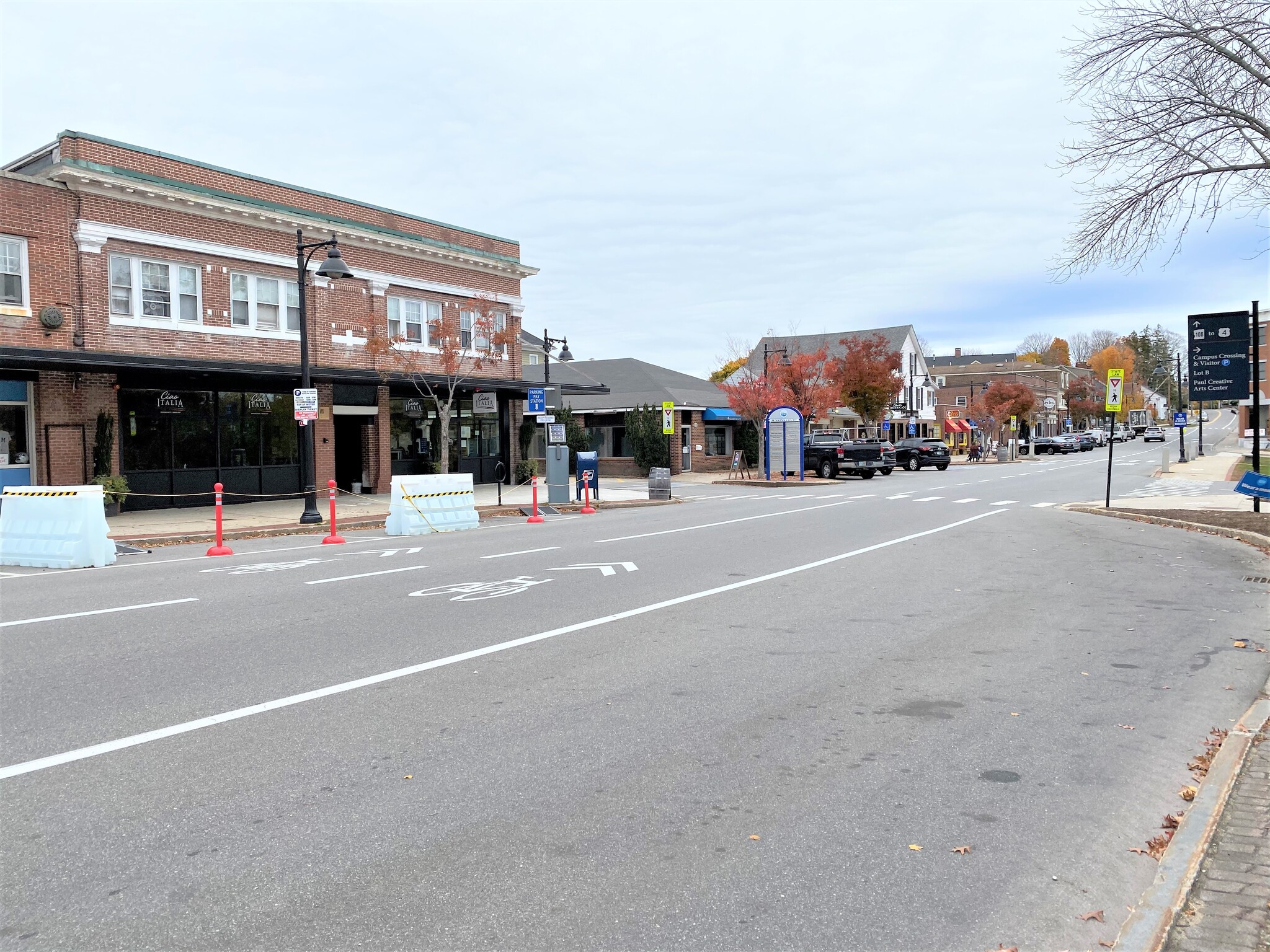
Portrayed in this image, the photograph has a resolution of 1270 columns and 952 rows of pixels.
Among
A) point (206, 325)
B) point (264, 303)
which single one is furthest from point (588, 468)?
point (206, 325)

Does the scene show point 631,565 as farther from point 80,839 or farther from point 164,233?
point 164,233

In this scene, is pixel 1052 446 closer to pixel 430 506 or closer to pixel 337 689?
pixel 430 506

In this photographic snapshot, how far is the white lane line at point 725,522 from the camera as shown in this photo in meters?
16.7

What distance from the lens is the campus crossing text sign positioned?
18953mm

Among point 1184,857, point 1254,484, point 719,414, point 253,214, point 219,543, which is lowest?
point 1184,857

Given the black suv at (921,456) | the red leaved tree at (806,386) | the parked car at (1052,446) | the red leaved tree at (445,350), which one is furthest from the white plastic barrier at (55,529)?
the parked car at (1052,446)

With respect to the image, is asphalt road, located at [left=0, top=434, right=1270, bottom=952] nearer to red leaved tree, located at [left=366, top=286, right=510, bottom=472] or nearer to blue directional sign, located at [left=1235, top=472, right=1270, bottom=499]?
blue directional sign, located at [left=1235, top=472, right=1270, bottom=499]

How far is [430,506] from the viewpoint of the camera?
62.7 feet

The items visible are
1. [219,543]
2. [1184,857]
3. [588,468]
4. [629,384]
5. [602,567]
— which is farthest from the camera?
[629,384]

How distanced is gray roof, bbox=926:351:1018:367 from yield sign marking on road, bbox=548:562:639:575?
4774 inches

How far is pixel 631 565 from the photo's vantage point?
12.7 meters

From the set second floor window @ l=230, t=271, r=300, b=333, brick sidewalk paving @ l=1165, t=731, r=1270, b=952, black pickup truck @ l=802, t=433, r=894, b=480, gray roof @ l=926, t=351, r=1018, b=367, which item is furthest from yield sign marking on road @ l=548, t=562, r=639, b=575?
gray roof @ l=926, t=351, r=1018, b=367

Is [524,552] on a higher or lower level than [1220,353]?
lower

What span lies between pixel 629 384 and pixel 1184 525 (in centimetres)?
3395
